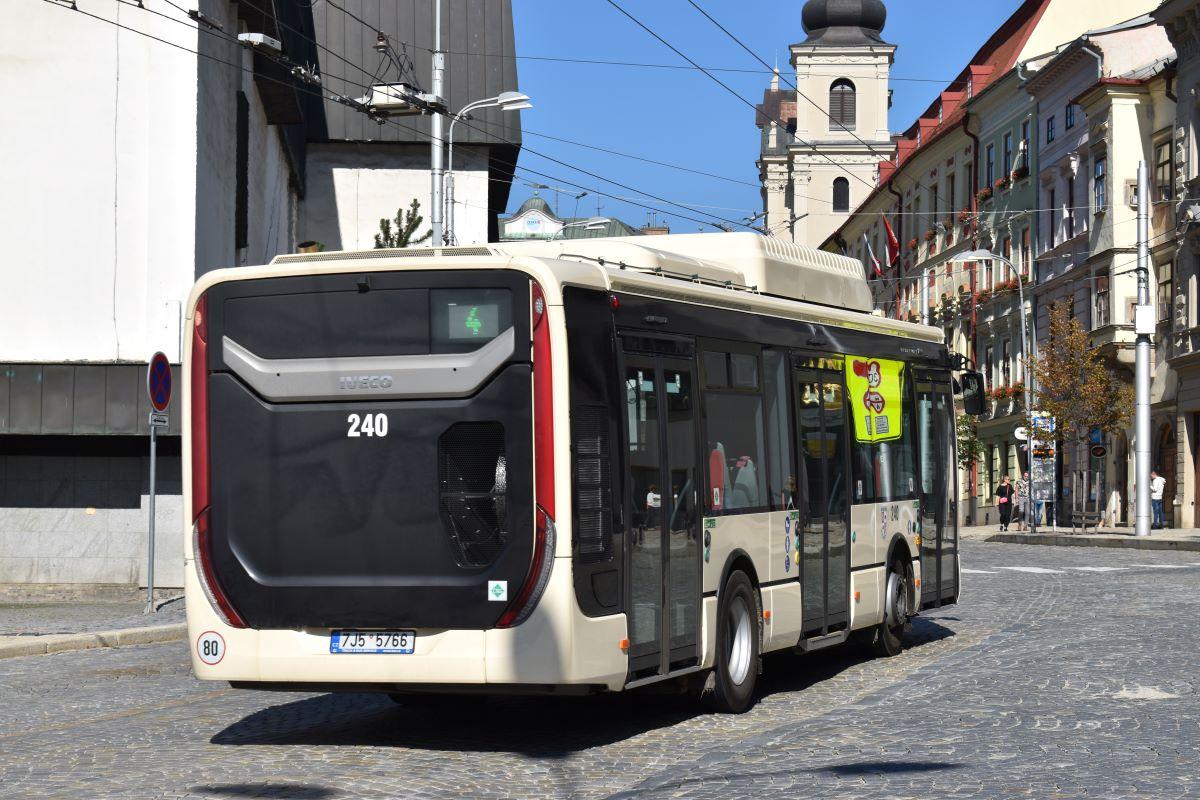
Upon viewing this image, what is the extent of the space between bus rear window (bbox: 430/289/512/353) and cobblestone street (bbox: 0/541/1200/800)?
2.25 m

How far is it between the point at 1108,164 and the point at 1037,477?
9457 millimetres

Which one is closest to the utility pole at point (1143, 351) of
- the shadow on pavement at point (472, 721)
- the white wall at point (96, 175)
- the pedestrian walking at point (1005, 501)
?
the pedestrian walking at point (1005, 501)

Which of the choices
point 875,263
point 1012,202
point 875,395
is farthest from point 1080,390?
point 875,395

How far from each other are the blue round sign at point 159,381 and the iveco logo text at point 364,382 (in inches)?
413

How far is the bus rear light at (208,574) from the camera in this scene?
1054 cm

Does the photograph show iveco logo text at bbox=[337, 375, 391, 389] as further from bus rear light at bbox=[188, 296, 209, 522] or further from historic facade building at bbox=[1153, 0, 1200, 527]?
historic facade building at bbox=[1153, 0, 1200, 527]

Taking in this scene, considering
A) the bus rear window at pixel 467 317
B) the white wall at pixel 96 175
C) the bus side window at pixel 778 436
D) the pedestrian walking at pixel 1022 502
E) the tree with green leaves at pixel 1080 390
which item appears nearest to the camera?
the bus rear window at pixel 467 317

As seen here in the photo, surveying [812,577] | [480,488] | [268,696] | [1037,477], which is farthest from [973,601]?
[1037,477]

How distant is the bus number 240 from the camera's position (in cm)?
1034

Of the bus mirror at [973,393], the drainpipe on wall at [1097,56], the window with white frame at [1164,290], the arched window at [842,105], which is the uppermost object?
the arched window at [842,105]

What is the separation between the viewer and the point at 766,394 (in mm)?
12992

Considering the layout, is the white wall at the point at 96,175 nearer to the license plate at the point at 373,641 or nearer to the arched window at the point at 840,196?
the license plate at the point at 373,641

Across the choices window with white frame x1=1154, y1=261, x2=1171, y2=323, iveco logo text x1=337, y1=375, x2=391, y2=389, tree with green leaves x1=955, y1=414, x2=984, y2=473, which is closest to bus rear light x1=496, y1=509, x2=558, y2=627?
iveco logo text x1=337, y1=375, x2=391, y2=389

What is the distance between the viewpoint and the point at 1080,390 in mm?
52844
